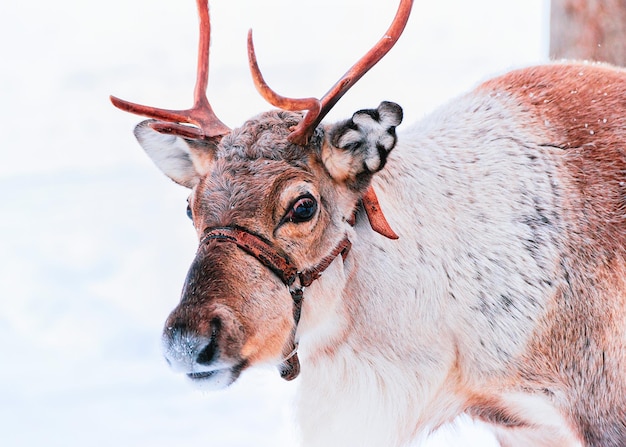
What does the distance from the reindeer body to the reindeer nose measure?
2.19ft

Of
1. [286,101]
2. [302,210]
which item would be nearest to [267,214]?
[302,210]

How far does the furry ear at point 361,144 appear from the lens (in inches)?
129

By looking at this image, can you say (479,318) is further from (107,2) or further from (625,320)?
(107,2)

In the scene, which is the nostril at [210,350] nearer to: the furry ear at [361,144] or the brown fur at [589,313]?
the furry ear at [361,144]

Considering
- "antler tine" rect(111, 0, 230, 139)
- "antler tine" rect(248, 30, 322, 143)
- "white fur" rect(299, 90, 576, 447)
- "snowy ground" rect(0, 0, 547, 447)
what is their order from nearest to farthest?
"antler tine" rect(248, 30, 322, 143)
"antler tine" rect(111, 0, 230, 139)
"white fur" rect(299, 90, 576, 447)
"snowy ground" rect(0, 0, 547, 447)

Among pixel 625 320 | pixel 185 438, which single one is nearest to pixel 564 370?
pixel 625 320

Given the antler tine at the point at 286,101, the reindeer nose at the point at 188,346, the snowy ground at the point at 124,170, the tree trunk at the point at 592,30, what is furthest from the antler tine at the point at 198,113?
the tree trunk at the point at 592,30

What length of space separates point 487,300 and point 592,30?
3.80 m

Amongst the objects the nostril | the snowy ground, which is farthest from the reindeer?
the snowy ground

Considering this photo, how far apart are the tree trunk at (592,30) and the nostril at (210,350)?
186 inches

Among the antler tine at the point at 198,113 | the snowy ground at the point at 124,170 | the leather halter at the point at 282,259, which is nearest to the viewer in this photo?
the leather halter at the point at 282,259

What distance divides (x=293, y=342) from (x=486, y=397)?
0.95 meters

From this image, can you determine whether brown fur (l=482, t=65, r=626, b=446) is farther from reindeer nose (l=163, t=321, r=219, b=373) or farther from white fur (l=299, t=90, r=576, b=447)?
reindeer nose (l=163, t=321, r=219, b=373)

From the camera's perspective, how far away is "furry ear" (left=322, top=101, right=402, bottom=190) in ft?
10.7
